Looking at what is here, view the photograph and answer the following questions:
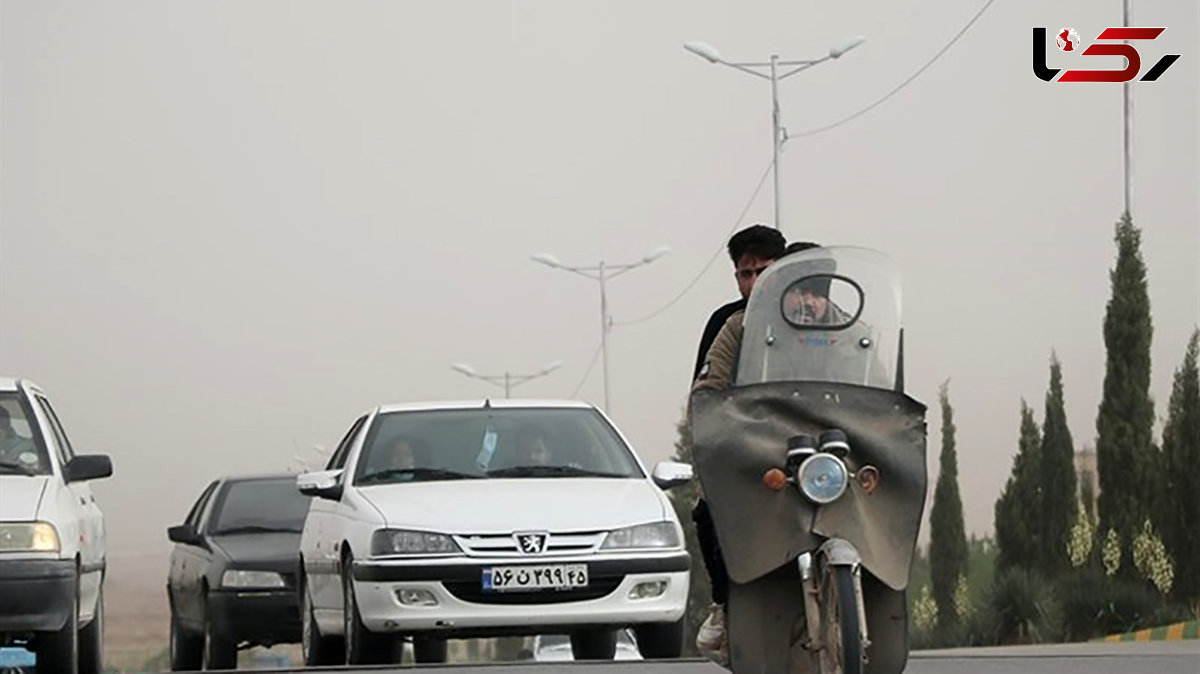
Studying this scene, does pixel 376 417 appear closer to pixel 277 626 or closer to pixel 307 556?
pixel 307 556

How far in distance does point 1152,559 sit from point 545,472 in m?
22.1

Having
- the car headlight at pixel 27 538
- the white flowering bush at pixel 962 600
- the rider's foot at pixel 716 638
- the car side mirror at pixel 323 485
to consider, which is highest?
the car side mirror at pixel 323 485

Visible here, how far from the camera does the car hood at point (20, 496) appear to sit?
14.7 metres

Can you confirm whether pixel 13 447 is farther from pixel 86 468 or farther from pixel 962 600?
pixel 962 600

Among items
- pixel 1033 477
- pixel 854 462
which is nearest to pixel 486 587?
pixel 854 462

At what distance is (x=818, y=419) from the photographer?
31.9 feet

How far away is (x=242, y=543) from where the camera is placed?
22016 millimetres

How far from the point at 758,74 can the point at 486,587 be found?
3178 cm

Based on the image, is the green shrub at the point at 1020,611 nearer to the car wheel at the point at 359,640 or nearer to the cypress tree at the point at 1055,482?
the cypress tree at the point at 1055,482

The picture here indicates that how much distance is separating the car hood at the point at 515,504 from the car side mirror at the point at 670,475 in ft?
0.30

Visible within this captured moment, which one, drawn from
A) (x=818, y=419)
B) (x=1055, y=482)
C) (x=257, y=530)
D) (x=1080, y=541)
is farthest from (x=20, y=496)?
(x=1055, y=482)

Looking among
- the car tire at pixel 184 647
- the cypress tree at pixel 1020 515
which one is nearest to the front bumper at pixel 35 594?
the car tire at pixel 184 647

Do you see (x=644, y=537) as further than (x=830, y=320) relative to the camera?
Yes

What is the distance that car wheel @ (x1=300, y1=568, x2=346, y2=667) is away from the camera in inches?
679
